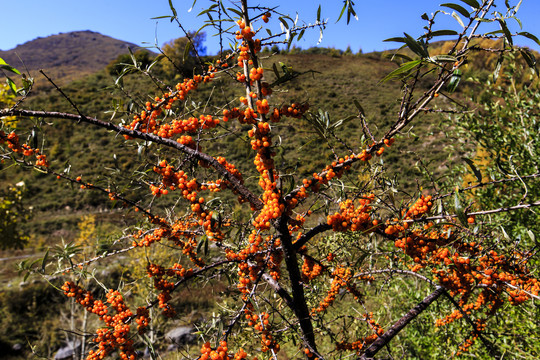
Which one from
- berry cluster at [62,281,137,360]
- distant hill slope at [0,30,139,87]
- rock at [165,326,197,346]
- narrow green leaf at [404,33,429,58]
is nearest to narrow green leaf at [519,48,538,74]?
narrow green leaf at [404,33,429,58]

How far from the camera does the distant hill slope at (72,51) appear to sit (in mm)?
73875

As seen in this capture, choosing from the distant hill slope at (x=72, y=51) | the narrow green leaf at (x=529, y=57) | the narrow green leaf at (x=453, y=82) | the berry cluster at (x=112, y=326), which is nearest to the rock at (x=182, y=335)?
the berry cluster at (x=112, y=326)

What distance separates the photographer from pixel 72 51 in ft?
287

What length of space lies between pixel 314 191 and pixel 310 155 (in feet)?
77.5

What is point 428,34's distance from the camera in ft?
2.92

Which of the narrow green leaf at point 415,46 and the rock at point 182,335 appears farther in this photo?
the rock at point 182,335

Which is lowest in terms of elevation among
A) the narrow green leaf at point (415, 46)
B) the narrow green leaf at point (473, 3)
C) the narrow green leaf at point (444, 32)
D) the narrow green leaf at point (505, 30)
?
the narrow green leaf at point (415, 46)

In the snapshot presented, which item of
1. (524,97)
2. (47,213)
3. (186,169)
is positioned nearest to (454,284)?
(186,169)

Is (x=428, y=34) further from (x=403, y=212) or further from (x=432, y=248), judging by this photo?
(x=432, y=248)

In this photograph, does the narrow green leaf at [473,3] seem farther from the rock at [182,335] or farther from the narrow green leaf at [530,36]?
the rock at [182,335]

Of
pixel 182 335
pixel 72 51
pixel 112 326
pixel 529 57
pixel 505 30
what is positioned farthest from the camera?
pixel 72 51

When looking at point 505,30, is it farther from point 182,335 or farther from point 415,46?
point 182,335

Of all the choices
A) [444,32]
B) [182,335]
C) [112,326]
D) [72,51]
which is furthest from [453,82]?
[72,51]

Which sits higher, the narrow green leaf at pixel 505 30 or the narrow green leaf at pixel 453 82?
the narrow green leaf at pixel 505 30
